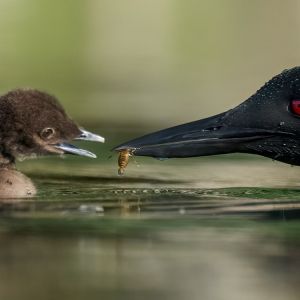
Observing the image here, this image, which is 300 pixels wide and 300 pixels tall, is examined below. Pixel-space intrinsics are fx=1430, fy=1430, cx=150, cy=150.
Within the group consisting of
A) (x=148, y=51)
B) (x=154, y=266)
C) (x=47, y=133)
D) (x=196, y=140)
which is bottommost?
(x=154, y=266)

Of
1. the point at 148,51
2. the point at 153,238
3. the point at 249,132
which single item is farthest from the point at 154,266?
the point at 148,51

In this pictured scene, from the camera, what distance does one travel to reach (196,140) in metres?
8.67

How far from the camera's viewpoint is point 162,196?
880 centimetres

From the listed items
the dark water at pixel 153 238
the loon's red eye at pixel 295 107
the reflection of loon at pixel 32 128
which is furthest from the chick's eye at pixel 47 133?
the loon's red eye at pixel 295 107

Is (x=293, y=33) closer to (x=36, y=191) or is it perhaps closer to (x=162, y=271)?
(x=36, y=191)

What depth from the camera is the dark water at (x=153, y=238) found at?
5.88 metres

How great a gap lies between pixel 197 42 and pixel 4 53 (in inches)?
114

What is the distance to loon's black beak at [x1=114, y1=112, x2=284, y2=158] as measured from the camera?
8.66 metres

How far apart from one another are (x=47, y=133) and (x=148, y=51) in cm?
1122

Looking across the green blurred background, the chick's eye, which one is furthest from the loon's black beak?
the green blurred background

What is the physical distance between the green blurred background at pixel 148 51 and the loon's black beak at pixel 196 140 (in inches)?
223

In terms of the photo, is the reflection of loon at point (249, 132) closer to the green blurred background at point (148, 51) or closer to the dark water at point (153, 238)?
the dark water at point (153, 238)

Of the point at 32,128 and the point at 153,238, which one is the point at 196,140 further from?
the point at 153,238

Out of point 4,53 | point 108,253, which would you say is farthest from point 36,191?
point 4,53
